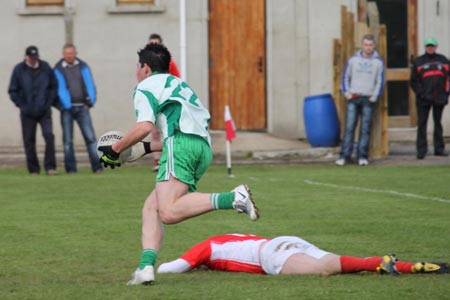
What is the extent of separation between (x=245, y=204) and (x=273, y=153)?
56.2 feet

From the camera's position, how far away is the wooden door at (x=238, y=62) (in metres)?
29.0

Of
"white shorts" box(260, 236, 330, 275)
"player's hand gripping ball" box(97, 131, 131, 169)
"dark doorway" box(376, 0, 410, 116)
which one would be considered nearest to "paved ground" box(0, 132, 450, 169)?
"dark doorway" box(376, 0, 410, 116)

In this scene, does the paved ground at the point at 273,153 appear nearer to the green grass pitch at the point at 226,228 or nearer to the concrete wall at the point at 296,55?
the concrete wall at the point at 296,55

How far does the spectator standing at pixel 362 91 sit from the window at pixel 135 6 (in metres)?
5.54

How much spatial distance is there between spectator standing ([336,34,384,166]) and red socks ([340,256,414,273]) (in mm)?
14454

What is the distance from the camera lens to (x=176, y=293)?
910 cm

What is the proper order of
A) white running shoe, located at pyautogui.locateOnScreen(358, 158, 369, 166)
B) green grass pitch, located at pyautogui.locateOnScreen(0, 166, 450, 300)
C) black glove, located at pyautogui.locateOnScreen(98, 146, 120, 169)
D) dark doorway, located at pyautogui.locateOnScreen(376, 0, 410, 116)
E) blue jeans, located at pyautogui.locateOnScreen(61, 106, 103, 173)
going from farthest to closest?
dark doorway, located at pyautogui.locateOnScreen(376, 0, 410, 116)
white running shoe, located at pyautogui.locateOnScreen(358, 158, 369, 166)
blue jeans, located at pyautogui.locateOnScreen(61, 106, 103, 173)
black glove, located at pyautogui.locateOnScreen(98, 146, 120, 169)
green grass pitch, located at pyautogui.locateOnScreen(0, 166, 450, 300)

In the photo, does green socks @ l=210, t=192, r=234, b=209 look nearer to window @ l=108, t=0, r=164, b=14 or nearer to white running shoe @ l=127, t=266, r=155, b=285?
white running shoe @ l=127, t=266, r=155, b=285

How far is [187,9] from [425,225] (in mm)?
15470

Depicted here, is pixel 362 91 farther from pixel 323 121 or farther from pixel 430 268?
pixel 430 268

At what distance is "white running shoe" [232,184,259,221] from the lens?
9.58 m

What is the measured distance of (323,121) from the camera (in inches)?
1055

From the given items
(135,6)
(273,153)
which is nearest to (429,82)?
(273,153)

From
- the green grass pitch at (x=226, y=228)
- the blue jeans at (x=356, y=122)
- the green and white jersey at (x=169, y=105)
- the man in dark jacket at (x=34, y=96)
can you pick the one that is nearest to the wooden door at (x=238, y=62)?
the blue jeans at (x=356, y=122)
